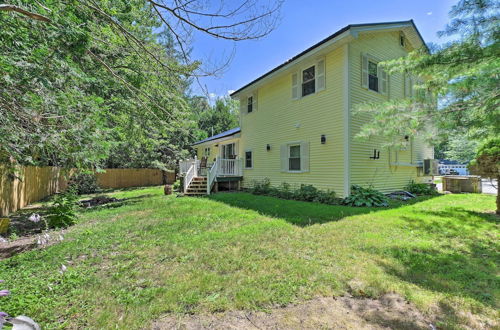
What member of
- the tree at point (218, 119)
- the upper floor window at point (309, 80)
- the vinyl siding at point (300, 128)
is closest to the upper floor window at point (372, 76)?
the vinyl siding at point (300, 128)

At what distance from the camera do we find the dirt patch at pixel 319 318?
2.06 m

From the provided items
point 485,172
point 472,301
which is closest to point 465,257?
point 472,301

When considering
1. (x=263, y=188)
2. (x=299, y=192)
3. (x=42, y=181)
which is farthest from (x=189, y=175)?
(x=42, y=181)

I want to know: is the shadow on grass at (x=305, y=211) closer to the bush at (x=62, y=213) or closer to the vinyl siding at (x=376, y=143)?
the vinyl siding at (x=376, y=143)

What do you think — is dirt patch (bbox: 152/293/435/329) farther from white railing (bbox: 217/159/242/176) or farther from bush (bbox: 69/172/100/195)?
bush (bbox: 69/172/100/195)

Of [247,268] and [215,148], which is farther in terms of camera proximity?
[215,148]

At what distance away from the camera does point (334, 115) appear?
328 inches

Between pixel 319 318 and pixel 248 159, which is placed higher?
pixel 248 159

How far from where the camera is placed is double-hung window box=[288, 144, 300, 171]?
9891mm

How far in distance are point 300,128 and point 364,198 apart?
3757mm

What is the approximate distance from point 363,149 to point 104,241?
8.34 metres

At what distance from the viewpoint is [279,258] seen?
3.41 meters

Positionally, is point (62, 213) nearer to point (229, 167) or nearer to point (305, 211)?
point (305, 211)

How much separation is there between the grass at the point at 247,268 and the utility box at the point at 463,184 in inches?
259
